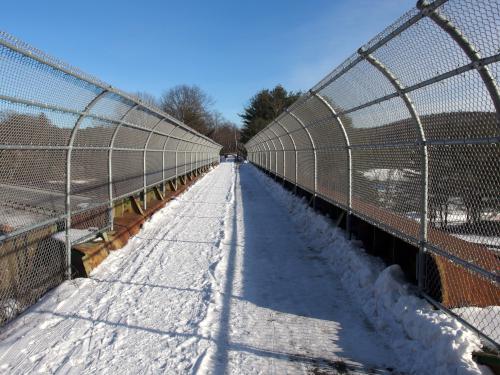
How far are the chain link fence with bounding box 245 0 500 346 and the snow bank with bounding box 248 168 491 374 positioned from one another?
0.61 feet


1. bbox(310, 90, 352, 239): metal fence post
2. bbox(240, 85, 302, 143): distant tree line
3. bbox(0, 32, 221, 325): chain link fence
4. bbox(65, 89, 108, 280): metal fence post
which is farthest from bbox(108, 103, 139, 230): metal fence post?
bbox(240, 85, 302, 143): distant tree line

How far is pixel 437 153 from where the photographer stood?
367cm

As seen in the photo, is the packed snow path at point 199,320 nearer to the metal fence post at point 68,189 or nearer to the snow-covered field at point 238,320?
the snow-covered field at point 238,320

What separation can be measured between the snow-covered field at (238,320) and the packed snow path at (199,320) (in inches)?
0.5

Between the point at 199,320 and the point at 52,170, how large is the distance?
2.44 m

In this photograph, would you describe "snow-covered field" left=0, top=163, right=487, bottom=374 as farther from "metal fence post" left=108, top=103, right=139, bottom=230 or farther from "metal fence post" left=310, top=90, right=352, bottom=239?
"metal fence post" left=108, top=103, right=139, bottom=230

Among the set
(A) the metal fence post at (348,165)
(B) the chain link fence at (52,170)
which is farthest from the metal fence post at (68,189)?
(A) the metal fence post at (348,165)

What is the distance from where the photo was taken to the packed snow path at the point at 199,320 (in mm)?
3139

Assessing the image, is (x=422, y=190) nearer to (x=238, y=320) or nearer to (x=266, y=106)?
(x=238, y=320)

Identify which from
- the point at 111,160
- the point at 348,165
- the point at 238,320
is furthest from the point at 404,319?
the point at 111,160

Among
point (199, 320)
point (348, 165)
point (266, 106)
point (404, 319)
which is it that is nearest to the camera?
point (404, 319)

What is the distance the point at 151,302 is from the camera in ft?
14.0

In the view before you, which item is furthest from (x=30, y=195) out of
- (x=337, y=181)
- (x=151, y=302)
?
(x=337, y=181)

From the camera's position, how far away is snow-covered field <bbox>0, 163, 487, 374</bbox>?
3.08 m
